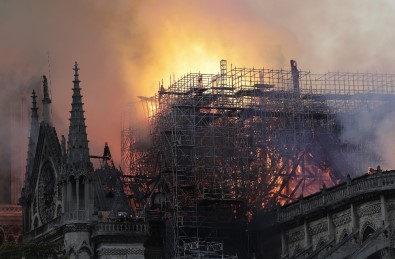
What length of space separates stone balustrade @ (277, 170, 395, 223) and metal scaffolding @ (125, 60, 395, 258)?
21.0 feet

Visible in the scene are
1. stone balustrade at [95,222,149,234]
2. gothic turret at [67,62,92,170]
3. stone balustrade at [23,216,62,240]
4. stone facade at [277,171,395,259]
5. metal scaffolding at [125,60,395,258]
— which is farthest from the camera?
metal scaffolding at [125,60,395,258]

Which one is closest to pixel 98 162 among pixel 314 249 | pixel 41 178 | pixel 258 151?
pixel 41 178

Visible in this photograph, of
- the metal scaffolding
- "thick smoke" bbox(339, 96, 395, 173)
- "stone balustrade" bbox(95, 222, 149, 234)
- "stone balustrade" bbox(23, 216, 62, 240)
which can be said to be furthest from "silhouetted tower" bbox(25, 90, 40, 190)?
"thick smoke" bbox(339, 96, 395, 173)

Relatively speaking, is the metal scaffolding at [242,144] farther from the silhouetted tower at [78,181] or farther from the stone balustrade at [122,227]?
the silhouetted tower at [78,181]

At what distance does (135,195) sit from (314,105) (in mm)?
15647

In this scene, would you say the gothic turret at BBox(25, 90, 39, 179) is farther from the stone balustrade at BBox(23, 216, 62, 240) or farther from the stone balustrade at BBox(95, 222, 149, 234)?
the stone balustrade at BBox(95, 222, 149, 234)

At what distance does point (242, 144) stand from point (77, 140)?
12.8 metres

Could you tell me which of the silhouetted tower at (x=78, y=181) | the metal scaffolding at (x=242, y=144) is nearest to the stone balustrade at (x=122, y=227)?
the silhouetted tower at (x=78, y=181)

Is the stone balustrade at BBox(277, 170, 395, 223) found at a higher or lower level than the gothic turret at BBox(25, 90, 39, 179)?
lower

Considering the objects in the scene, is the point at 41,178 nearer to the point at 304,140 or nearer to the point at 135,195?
the point at 135,195

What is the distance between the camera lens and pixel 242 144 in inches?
3964

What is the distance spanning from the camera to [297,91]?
105 m

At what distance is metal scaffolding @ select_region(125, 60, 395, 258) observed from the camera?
98.8 metres

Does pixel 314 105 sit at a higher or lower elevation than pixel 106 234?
higher
